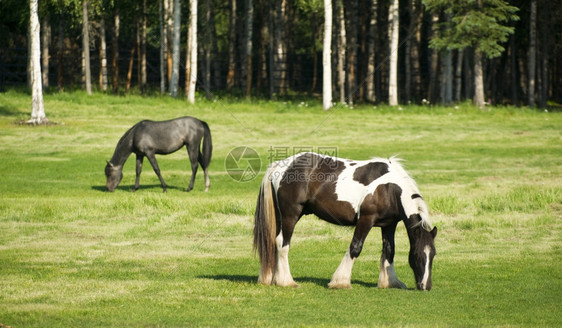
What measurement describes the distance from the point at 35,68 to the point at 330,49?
52.8ft

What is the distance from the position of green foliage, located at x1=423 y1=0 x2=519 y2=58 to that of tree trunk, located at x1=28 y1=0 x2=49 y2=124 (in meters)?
18.6

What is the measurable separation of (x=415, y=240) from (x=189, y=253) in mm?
5125

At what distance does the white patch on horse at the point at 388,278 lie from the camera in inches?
444

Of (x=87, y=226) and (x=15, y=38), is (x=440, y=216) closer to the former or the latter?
(x=87, y=226)

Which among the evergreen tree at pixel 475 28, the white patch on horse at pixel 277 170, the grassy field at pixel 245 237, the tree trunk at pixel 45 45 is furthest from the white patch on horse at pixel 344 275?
the tree trunk at pixel 45 45

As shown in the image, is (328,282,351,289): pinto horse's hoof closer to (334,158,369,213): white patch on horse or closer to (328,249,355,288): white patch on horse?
(328,249,355,288): white patch on horse

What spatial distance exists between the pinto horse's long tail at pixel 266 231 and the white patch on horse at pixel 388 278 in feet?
5.03

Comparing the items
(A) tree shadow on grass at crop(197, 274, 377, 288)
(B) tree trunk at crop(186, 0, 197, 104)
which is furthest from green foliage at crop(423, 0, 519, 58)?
(A) tree shadow on grass at crop(197, 274, 377, 288)

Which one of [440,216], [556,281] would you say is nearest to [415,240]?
[556,281]

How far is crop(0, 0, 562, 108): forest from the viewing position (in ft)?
134

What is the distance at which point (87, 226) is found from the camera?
1722 cm

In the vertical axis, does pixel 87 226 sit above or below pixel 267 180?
below

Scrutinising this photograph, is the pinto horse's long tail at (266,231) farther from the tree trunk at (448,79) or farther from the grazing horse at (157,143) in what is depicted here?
the tree trunk at (448,79)

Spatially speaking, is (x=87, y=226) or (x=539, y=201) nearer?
(x=87, y=226)
